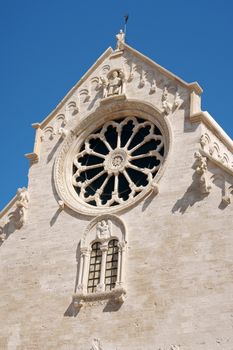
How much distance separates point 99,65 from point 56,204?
649 cm

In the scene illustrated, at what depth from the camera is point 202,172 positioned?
2244 cm

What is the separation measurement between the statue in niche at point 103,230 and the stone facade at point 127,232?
45mm

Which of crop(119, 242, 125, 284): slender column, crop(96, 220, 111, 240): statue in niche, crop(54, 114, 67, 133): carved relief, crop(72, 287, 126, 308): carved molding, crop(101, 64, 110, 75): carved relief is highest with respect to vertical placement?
crop(101, 64, 110, 75): carved relief

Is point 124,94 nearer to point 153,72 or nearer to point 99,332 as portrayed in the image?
point 153,72

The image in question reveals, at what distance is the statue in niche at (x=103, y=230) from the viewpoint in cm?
2348

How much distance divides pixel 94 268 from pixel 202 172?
16.1 ft

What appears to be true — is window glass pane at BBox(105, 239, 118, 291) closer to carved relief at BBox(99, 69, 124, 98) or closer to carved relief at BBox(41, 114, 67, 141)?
carved relief at BBox(41, 114, 67, 141)

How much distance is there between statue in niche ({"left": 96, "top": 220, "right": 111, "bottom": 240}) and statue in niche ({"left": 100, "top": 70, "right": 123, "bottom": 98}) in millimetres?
5588

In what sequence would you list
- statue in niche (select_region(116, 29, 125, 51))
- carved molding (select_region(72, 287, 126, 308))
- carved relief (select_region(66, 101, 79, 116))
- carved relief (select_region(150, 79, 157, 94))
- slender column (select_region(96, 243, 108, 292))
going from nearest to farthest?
carved molding (select_region(72, 287, 126, 308)), slender column (select_region(96, 243, 108, 292)), carved relief (select_region(150, 79, 157, 94)), carved relief (select_region(66, 101, 79, 116)), statue in niche (select_region(116, 29, 125, 51))

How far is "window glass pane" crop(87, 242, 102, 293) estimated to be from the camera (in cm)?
2298

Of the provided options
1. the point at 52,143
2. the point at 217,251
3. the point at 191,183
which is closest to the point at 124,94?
the point at 52,143

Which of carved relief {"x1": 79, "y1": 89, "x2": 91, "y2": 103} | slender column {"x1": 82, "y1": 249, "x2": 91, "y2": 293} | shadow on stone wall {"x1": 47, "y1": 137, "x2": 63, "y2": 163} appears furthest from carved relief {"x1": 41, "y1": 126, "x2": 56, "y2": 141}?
Result: slender column {"x1": 82, "y1": 249, "x2": 91, "y2": 293}

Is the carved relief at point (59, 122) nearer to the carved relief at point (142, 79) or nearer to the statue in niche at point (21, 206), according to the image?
the statue in niche at point (21, 206)

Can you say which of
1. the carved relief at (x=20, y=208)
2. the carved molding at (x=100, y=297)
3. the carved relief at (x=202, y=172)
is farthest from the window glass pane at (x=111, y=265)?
the carved relief at (x=20, y=208)
